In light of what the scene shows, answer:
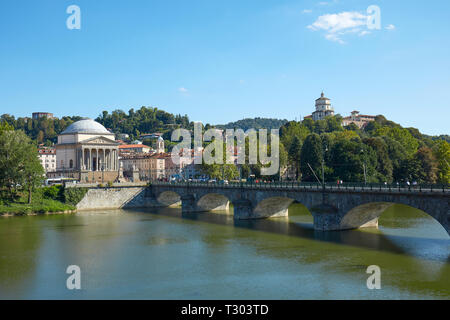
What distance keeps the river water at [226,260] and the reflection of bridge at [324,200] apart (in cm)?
178

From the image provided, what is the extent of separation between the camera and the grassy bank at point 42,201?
63.5 metres

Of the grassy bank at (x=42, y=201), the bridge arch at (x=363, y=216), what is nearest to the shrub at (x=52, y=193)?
the grassy bank at (x=42, y=201)

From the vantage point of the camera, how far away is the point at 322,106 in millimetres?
180500

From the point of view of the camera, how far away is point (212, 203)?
67625mm

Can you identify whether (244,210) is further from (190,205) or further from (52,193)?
(52,193)

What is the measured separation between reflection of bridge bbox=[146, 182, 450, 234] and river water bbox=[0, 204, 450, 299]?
70.1 inches

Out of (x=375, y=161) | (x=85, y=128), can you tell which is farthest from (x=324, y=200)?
(x=85, y=128)

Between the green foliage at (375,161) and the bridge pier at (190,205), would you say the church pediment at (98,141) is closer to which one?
the bridge pier at (190,205)

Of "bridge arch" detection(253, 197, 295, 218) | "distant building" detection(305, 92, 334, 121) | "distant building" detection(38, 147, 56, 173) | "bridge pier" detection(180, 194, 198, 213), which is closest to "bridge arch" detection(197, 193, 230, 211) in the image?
"bridge pier" detection(180, 194, 198, 213)

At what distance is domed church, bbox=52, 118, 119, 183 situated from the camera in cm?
10369

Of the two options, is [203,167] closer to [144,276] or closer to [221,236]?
[221,236]

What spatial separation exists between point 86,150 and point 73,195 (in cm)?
3567

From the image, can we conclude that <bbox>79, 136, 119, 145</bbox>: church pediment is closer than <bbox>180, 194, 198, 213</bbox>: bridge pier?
No

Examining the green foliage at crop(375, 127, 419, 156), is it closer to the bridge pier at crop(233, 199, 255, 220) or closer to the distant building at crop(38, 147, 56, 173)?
the bridge pier at crop(233, 199, 255, 220)
